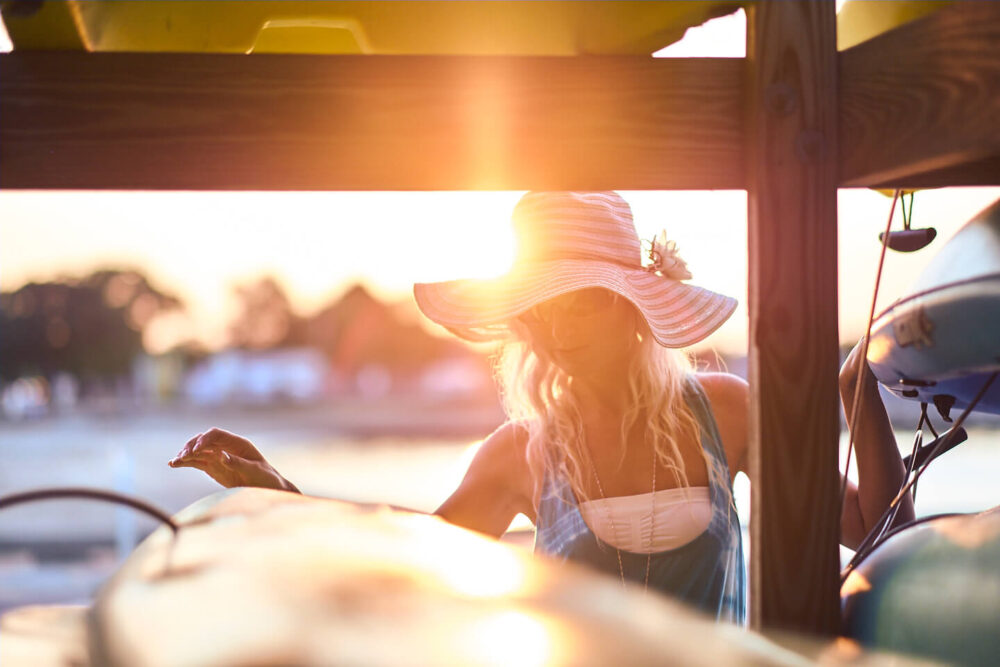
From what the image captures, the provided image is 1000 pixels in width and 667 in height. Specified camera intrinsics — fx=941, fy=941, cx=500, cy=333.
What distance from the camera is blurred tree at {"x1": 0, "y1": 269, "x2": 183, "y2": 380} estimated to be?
4000 centimetres

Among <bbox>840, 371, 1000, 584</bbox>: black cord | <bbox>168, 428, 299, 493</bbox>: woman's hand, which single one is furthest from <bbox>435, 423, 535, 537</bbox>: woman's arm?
<bbox>840, 371, 1000, 584</bbox>: black cord

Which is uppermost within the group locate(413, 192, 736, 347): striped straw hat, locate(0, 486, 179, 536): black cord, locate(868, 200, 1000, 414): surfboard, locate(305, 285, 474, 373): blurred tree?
locate(305, 285, 474, 373): blurred tree

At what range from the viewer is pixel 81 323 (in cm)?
4097

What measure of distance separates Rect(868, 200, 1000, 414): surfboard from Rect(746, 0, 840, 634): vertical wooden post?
8.0 inches

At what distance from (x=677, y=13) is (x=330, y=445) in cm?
2955

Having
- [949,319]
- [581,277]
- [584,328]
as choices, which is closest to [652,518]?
[584,328]

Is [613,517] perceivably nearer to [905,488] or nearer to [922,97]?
[905,488]

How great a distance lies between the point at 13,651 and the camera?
0.60 m

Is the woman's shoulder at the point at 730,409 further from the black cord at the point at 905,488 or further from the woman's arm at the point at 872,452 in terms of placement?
the black cord at the point at 905,488

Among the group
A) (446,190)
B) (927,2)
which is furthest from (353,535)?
(927,2)

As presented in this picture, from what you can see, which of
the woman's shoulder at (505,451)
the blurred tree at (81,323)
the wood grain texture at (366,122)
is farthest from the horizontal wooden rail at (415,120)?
the blurred tree at (81,323)

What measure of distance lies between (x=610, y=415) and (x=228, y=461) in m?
0.87

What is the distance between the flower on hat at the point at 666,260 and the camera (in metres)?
1.60

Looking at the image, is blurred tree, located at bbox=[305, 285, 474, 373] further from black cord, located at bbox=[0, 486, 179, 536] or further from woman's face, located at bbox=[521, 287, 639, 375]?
black cord, located at bbox=[0, 486, 179, 536]
